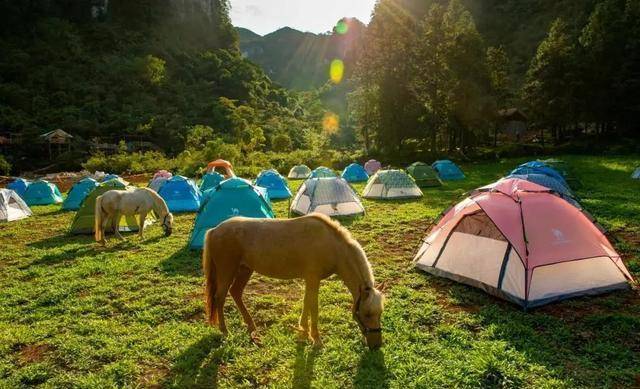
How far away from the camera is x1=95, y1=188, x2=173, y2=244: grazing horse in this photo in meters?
12.0

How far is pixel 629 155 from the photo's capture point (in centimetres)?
3625

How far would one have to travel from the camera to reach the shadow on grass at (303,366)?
485 centimetres

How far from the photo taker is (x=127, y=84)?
6856 centimetres

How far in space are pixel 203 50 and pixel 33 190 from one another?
8998 cm

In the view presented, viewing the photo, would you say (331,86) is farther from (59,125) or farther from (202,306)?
(202,306)

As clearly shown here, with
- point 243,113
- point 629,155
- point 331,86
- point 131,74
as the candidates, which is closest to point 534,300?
point 629,155

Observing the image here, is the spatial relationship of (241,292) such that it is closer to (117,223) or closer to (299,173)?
(117,223)

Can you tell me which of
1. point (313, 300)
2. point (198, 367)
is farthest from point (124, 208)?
point (313, 300)

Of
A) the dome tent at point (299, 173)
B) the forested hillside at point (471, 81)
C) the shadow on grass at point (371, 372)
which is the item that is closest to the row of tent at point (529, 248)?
the shadow on grass at point (371, 372)

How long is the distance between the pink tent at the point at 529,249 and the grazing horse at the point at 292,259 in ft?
10.6

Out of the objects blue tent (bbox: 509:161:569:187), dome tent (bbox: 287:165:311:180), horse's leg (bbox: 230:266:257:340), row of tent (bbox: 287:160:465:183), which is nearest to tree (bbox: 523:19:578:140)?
row of tent (bbox: 287:160:465:183)

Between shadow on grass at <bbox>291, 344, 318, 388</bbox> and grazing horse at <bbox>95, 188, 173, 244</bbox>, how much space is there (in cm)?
888

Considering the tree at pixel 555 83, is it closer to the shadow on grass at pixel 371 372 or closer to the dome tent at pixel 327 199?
the dome tent at pixel 327 199

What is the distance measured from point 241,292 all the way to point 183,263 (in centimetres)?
452
